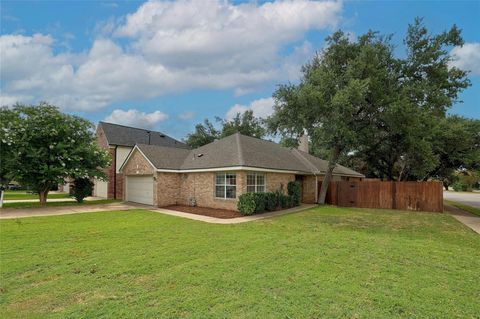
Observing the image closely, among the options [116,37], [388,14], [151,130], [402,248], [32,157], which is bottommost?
[402,248]

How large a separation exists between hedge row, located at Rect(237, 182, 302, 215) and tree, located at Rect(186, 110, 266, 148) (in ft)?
72.2

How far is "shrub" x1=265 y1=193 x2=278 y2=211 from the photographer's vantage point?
16172 millimetres

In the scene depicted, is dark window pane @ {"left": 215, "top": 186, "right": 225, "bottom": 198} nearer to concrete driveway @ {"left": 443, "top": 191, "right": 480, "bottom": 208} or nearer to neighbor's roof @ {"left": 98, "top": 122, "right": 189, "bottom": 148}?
neighbor's roof @ {"left": 98, "top": 122, "right": 189, "bottom": 148}

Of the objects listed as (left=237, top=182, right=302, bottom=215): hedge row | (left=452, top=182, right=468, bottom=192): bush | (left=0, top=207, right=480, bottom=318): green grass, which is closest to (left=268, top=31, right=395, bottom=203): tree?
(left=237, top=182, right=302, bottom=215): hedge row

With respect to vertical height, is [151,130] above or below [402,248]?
above

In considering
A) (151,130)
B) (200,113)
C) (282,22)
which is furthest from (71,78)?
(200,113)

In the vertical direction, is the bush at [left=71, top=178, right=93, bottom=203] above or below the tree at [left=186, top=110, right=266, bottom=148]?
below

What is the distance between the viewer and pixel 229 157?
16828mm

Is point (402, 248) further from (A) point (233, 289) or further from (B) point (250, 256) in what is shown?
(A) point (233, 289)

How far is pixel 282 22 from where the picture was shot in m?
13.8

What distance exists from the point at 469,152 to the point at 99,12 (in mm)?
A: 30949

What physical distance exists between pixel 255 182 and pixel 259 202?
1739 millimetres

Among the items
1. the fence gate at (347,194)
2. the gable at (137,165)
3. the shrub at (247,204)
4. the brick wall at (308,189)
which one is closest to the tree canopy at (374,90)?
the fence gate at (347,194)

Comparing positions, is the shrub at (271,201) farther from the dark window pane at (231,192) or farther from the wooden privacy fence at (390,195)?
the wooden privacy fence at (390,195)
